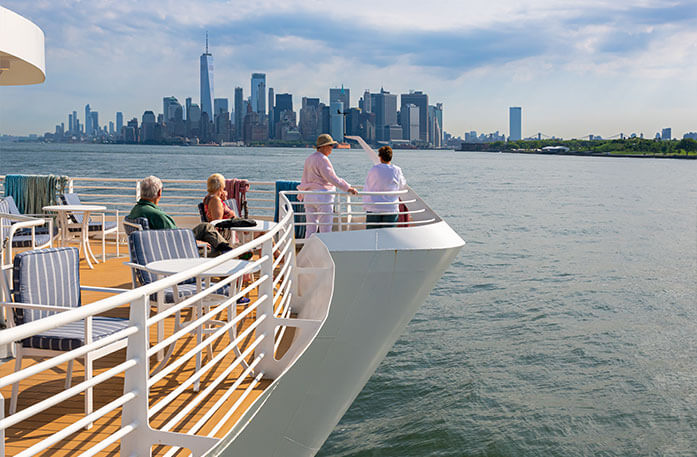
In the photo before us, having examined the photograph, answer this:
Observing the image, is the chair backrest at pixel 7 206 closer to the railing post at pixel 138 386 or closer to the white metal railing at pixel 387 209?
the white metal railing at pixel 387 209

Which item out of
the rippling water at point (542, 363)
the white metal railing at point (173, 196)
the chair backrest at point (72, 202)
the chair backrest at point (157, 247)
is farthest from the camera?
the white metal railing at point (173, 196)

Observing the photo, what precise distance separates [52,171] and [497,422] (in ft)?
236

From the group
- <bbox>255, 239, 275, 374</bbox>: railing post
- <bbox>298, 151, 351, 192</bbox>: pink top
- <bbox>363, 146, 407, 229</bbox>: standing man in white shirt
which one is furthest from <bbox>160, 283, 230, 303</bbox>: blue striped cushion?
<bbox>363, 146, 407, 229</bbox>: standing man in white shirt

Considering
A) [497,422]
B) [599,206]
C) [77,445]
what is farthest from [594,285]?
[599,206]

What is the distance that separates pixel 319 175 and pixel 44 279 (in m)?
4.49

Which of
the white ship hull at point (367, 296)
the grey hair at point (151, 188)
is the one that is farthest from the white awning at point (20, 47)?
the white ship hull at point (367, 296)

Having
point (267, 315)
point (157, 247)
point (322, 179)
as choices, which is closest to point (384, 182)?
point (322, 179)

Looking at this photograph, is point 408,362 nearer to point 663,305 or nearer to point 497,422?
point 497,422

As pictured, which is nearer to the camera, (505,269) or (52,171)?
(505,269)

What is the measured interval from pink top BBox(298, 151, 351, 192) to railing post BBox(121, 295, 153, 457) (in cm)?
532

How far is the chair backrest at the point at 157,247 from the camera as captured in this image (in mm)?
4785

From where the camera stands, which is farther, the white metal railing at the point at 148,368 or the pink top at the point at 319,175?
the pink top at the point at 319,175

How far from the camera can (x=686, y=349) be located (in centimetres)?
1493

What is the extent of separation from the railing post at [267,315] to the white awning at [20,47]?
2587mm
